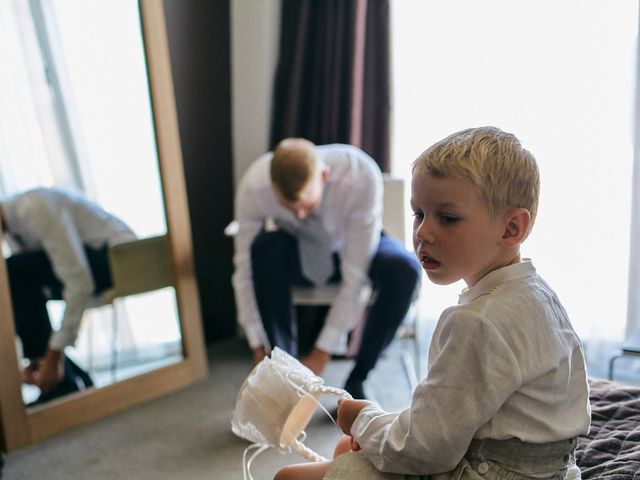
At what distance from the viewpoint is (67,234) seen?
235cm

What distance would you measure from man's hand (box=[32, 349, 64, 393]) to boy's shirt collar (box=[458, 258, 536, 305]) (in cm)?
172

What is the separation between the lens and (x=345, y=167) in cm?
242

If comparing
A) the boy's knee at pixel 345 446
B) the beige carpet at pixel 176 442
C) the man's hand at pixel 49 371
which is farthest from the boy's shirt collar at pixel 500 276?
the man's hand at pixel 49 371

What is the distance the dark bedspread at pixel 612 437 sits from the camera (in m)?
1.30

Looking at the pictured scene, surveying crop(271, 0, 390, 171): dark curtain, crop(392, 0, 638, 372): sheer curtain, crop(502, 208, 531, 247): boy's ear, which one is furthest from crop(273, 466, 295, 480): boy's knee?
crop(271, 0, 390, 171): dark curtain

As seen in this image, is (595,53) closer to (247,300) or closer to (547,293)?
(247,300)

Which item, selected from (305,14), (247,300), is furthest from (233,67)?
(247,300)

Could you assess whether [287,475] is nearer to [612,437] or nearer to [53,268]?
[612,437]

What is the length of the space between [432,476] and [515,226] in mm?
397

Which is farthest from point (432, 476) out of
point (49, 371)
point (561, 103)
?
point (561, 103)

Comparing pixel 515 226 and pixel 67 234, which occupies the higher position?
pixel 515 226

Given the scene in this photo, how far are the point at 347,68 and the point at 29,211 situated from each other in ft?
4.32

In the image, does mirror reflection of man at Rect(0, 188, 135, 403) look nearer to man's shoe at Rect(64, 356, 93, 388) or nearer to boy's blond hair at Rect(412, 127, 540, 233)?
man's shoe at Rect(64, 356, 93, 388)

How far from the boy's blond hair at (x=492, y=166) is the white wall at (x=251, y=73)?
205cm
